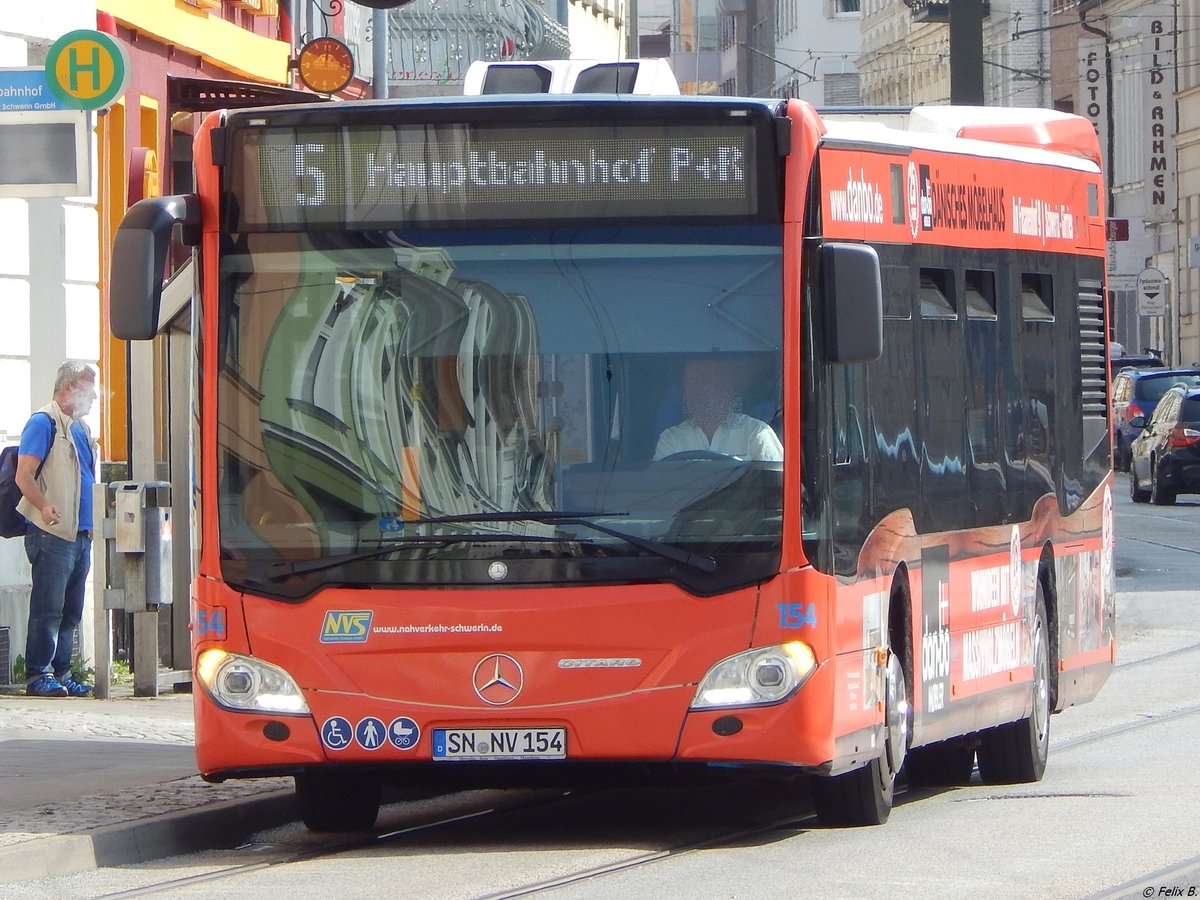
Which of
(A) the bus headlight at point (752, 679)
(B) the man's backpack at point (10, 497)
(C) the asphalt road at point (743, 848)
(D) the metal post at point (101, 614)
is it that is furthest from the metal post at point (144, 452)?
(A) the bus headlight at point (752, 679)

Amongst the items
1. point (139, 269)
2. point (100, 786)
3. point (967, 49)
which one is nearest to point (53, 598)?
point (100, 786)

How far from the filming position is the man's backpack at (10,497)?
15883 mm

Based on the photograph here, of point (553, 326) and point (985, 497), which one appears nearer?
point (553, 326)

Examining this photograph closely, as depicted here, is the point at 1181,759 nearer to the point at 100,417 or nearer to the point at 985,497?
the point at 985,497

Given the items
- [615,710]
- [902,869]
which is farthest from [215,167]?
[902,869]

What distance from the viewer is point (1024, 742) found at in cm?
1259

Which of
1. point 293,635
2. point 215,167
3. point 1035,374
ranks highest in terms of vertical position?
point 215,167

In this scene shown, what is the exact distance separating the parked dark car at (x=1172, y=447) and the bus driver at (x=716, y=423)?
30.2 metres

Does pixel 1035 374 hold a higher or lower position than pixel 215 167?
lower

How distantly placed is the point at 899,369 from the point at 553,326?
166 centimetres

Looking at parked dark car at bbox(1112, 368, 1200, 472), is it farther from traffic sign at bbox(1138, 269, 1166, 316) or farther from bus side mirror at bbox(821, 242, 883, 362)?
bus side mirror at bbox(821, 242, 883, 362)

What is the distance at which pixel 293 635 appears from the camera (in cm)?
985

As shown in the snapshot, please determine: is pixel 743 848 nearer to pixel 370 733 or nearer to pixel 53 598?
pixel 370 733

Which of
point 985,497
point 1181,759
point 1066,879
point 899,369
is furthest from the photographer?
point 1181,759
